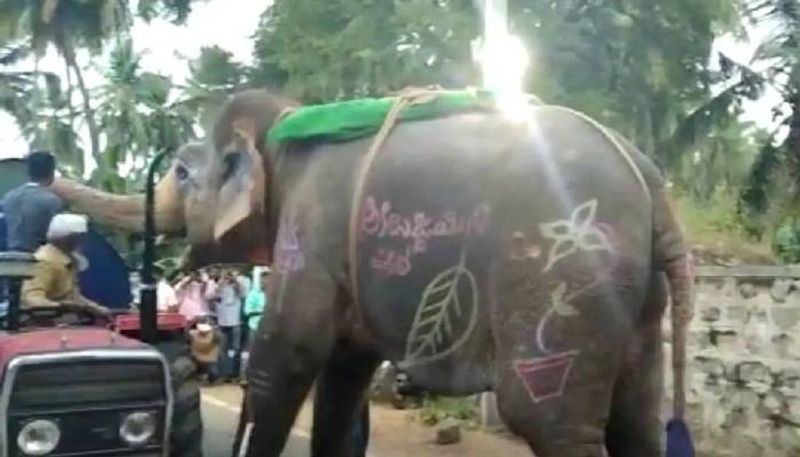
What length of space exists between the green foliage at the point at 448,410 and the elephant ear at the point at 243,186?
6.76 meters

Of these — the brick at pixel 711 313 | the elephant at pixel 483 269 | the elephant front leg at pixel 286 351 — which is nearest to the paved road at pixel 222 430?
the brick at pixel 711 313

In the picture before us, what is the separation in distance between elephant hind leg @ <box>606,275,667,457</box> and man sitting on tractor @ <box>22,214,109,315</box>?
99.0 inches

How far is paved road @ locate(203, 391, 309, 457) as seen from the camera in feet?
36.0

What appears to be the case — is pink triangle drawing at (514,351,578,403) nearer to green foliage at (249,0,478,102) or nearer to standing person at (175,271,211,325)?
standing person at (175,271,211,325)

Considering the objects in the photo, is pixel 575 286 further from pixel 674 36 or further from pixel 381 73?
pixel 674 36

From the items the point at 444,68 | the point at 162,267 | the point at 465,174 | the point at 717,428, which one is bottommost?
the point at 717,428

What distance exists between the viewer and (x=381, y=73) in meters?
22.0

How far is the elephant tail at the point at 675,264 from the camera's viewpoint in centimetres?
557

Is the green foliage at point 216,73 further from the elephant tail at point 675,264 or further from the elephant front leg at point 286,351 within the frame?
the elephant tail at point 675,264

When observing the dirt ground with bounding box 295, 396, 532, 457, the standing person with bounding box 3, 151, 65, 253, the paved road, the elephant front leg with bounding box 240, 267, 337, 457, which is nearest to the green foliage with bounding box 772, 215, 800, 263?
the dirt ground with bounding box 295, 396, 532, 457

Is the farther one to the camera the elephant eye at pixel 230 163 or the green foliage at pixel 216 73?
the green foliage at pixel 216 73

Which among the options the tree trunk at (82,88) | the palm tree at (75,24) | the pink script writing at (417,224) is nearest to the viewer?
the pink script writing at (417,224)

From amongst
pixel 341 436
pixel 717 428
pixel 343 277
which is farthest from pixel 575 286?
pixel 717 428

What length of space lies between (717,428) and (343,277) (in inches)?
205
